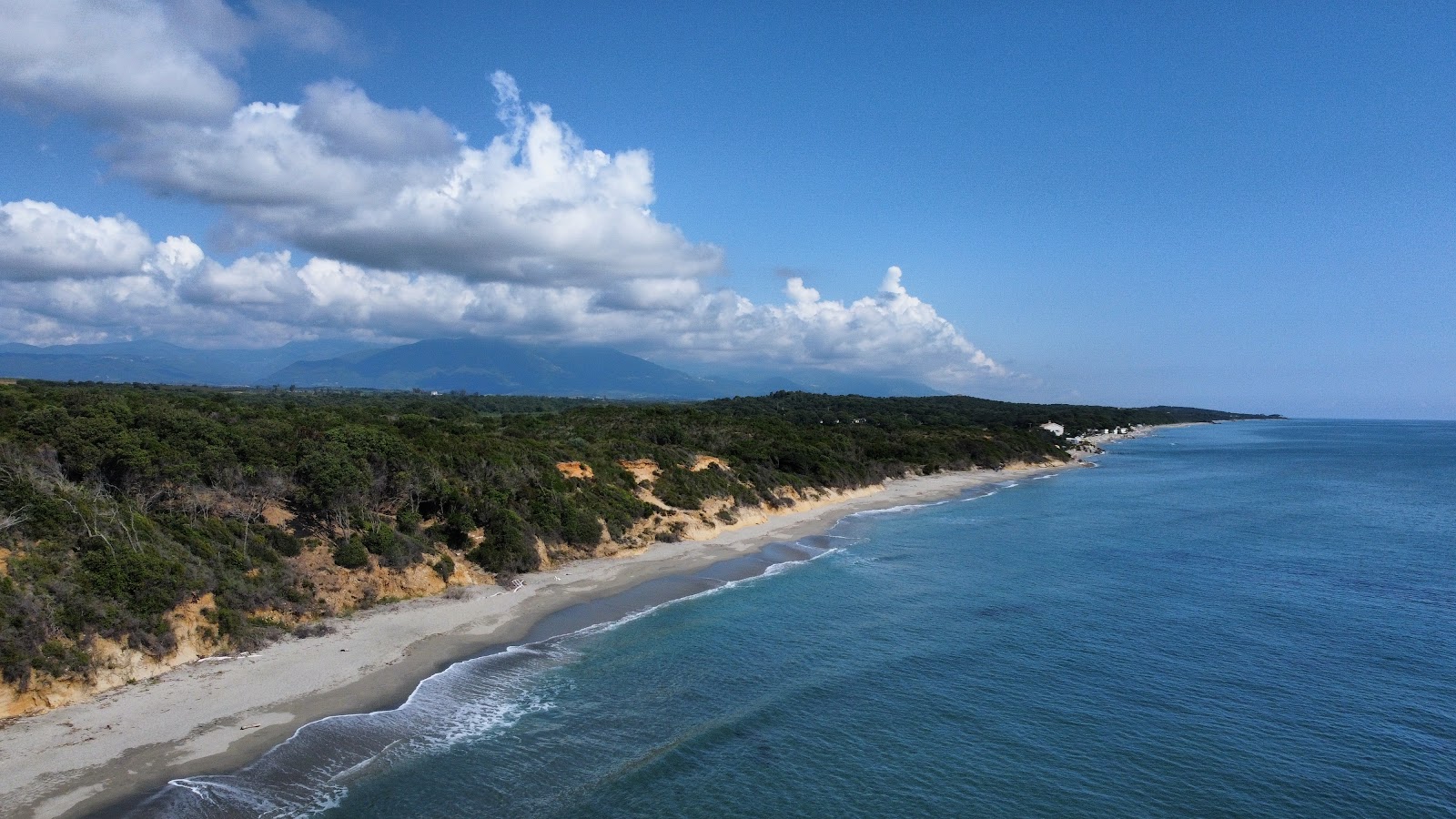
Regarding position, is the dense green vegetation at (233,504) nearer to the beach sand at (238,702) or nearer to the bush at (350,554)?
the bush at (350,554)

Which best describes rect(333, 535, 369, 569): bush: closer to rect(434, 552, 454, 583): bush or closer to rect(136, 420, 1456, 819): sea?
rect(434, 552, 454, 583): bush

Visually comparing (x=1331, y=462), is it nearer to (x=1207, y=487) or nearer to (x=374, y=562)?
(x=1207, y=487)

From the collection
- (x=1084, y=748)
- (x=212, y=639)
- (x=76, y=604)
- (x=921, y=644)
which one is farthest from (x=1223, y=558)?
(x=76, y=604)

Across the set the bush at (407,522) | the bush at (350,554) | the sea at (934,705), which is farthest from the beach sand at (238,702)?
the bush at (407,522)

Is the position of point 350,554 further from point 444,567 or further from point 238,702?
point 238,702

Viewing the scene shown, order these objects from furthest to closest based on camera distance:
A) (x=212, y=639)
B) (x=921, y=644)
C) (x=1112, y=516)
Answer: (x=1112, y=516) < (x=921, y=644) < (x=212, y=639)
